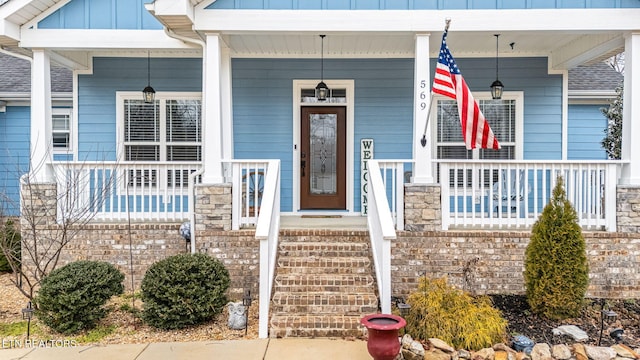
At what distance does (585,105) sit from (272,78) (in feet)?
19.7

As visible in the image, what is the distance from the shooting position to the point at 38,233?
6781 mm

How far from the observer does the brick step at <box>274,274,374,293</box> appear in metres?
5.51

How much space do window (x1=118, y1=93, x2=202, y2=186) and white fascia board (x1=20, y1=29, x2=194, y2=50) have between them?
152cm

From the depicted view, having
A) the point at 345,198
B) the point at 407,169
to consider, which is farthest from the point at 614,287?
the point at 345,198

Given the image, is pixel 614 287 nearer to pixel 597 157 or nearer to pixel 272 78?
pixel 597 157

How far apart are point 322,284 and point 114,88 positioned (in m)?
5.47

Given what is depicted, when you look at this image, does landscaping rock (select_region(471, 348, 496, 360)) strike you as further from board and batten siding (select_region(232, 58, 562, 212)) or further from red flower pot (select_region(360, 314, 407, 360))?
board and batten siding (select_region(232, 58, 562, 212))

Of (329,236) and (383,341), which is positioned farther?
(329,236)

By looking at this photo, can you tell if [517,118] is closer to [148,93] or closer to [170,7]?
[170,7]

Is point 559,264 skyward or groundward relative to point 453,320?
skyward

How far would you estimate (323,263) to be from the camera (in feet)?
19.3

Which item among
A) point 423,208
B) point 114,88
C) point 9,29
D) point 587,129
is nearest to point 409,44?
point 423,208

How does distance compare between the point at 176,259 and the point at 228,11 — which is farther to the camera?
the point at 228,11

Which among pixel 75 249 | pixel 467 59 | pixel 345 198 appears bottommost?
pixel 75 249
